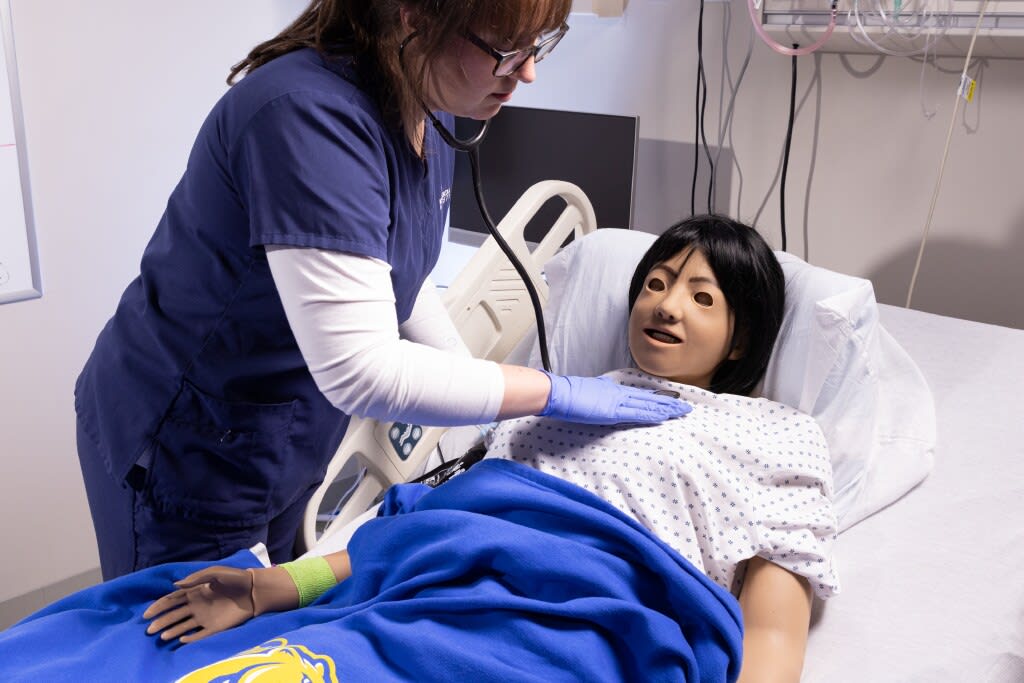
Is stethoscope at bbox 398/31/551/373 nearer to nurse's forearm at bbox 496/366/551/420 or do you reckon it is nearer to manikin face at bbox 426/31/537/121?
manikin face at bbox 426/31/537/121

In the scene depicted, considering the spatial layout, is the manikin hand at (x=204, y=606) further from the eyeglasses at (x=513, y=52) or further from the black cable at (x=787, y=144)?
the black cable at (x=787, y=144)

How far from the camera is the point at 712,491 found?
1234 millimetres

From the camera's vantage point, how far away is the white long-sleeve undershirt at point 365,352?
1001 mm

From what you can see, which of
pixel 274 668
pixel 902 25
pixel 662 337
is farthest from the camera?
pixel 902 25

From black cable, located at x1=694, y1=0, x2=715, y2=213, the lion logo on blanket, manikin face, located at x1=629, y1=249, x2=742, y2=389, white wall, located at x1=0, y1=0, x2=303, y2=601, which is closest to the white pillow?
manikin face, located at x1=629, y1=249, x2=742, y2=389

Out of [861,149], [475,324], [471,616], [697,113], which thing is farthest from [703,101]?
[471,616]

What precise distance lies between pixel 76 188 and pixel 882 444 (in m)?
1.98

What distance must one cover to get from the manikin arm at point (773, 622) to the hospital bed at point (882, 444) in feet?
0.21

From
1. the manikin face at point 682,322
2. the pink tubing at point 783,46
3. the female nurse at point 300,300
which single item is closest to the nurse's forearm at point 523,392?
the female nurse at point 300,300

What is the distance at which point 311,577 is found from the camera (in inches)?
50.7

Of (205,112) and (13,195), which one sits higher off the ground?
(205,112)

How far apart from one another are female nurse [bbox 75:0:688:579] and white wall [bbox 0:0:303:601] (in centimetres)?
113

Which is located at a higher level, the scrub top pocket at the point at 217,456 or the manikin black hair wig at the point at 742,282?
the manikin black hair wig at the point at 742,282

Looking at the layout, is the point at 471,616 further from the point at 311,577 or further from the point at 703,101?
the point at 703,101
